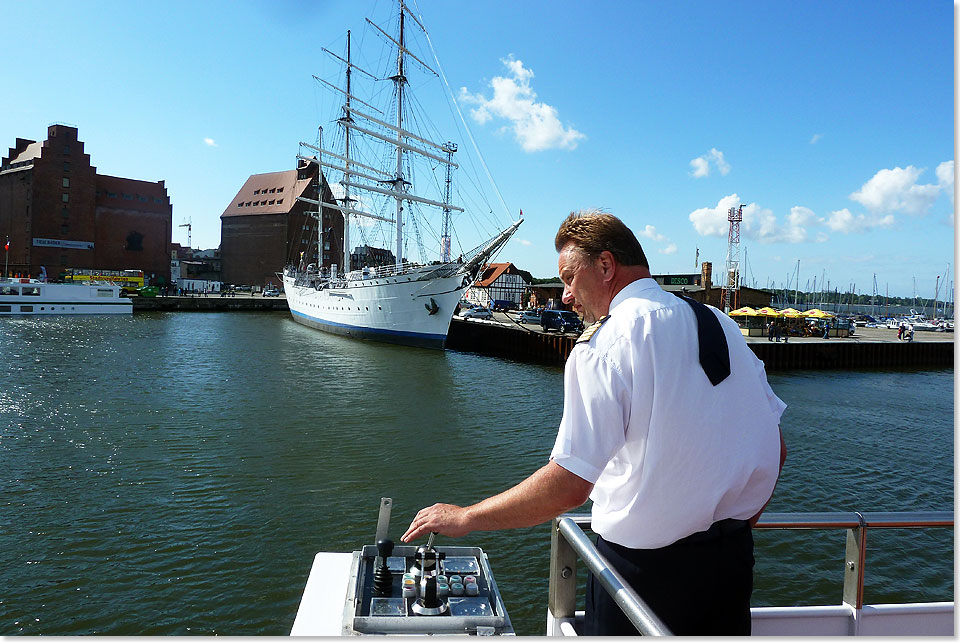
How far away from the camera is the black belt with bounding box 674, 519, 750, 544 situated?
1.70 meters

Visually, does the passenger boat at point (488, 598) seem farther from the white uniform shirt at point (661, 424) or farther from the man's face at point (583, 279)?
the man's face at point (583, 279)

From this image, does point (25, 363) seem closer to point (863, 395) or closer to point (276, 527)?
point (276, 527)

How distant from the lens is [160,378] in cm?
2127

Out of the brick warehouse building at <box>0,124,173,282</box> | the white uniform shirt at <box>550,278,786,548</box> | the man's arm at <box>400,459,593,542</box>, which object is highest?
the brick warehouse building at <box>0,124,173,282</box>

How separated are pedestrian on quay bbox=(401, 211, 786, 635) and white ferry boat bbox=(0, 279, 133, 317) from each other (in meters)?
64.0

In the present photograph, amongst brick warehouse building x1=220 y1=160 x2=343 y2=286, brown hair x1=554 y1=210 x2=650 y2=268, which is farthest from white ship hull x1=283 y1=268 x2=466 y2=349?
brick warehouse building x1=220 y1=160 x2=343 y2=286

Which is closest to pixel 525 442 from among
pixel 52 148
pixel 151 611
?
pixel 151 611

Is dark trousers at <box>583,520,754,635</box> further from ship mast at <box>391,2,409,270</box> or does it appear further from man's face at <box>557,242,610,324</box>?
ship mast at <box>391,2,409,270</box>

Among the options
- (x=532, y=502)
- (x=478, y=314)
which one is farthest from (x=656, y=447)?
(x=478, y=314)

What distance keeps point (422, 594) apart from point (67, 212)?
8584cm

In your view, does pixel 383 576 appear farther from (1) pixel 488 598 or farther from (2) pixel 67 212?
(2) pixel 67 212

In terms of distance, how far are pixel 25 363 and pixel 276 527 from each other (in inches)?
892

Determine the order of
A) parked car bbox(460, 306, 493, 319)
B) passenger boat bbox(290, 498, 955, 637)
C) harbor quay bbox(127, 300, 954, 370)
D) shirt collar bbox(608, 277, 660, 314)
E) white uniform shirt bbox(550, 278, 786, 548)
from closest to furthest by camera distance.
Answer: white uniform shirt bbox(550, 278, 786, 548)
shirt collar bbox(608, 277, 660, 314)
passenger boat bbox(290, 498, 955, 637)
harbor quay bbox(127, 300, 954, 370)
parked car bbox(460, 306, 493, 319)

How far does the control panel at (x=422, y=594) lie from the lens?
7.27 feet
